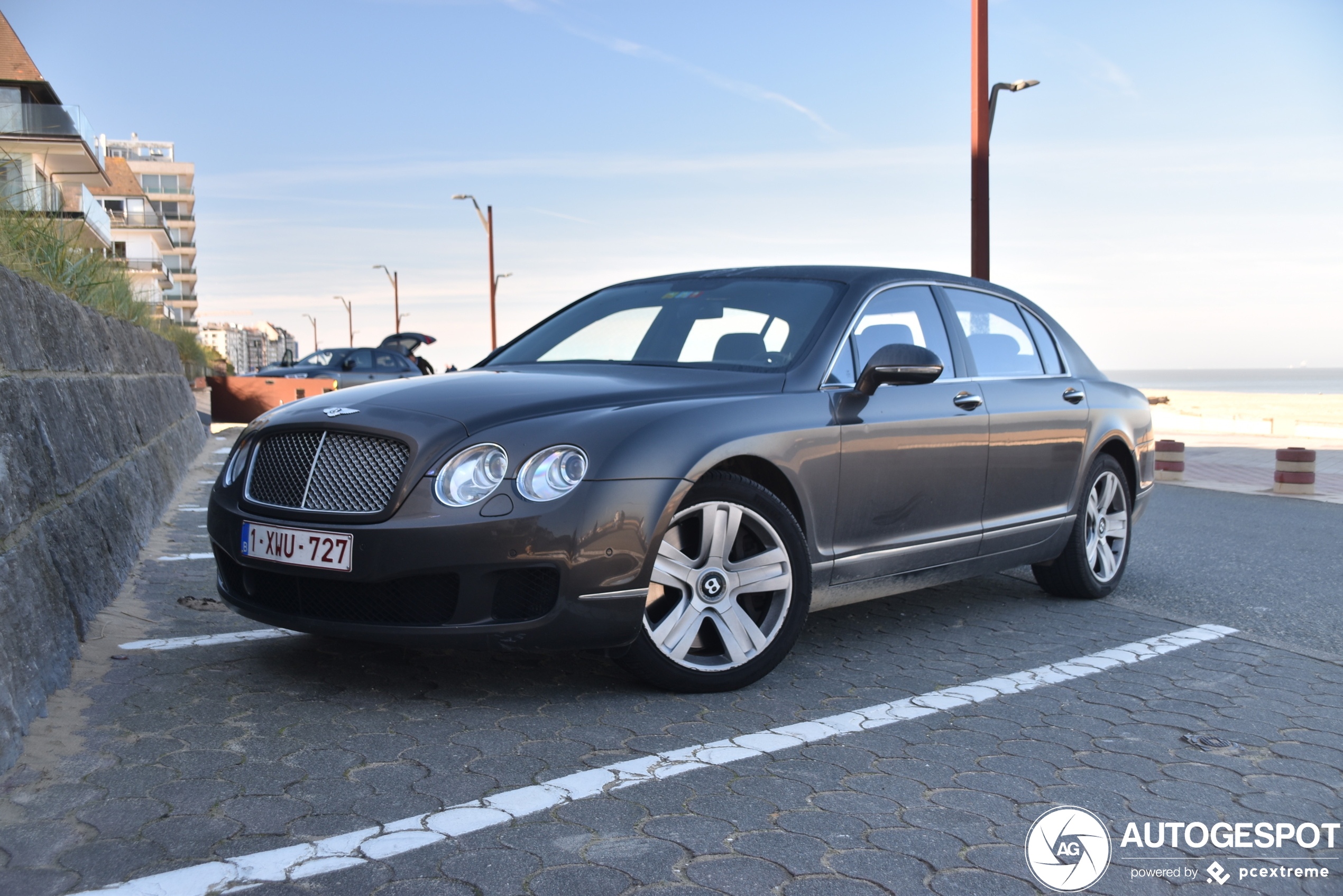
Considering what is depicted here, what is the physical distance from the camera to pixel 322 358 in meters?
26.8

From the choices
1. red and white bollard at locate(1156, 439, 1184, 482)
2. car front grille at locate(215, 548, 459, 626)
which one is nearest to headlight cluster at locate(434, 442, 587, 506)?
car front grille at locate(215, 548, 459, 626)

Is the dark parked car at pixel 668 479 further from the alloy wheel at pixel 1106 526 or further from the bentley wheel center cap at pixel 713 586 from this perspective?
the alloy wheel at pixel 1106 526

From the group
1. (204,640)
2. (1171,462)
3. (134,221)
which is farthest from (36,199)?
(134,221)

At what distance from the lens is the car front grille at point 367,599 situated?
11.5 ft

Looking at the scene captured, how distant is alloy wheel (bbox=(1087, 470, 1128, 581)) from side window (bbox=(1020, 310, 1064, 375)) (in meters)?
0.63

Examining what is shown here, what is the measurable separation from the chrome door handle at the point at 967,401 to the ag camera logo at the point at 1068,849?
2269 millimetres

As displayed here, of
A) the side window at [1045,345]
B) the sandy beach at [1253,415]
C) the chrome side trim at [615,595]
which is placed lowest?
the sandy beach at [1253,415]

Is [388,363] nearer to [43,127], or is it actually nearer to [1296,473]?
[1296,473]

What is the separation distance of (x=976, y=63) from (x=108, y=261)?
8.51m

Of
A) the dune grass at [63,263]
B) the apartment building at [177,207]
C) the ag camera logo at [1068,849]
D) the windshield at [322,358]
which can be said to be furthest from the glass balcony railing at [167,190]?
the ag camera logo at [1068,849]

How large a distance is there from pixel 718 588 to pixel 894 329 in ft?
5.01

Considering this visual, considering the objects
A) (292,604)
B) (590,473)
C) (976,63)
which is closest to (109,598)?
(292,604)

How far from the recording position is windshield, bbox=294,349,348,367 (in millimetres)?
25828

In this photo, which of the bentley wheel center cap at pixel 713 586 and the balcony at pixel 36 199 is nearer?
the bentley wheel center cap at pixel 713 586
